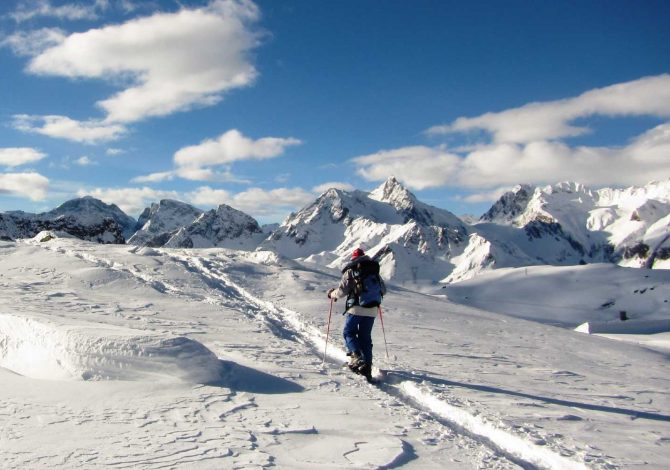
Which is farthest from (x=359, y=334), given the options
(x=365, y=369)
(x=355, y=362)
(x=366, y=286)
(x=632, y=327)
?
(x=632, y=327)

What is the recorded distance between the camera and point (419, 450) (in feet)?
19.0

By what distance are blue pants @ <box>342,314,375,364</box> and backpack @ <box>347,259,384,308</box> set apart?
277 millimetres

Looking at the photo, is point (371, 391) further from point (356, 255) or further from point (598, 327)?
point (598, 327)

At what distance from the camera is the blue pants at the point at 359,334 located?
9.82m

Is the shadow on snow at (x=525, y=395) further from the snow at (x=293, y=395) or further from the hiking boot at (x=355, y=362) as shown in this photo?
the hiking boot at (x=355, y=362)

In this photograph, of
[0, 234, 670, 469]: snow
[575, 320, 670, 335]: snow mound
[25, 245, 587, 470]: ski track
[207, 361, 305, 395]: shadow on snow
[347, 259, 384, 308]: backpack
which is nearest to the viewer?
[25, 245, 587, 470]: ski track

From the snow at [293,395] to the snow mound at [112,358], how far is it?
20 millimetres

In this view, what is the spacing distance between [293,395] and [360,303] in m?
2.90

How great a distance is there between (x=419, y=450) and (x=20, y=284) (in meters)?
16.7

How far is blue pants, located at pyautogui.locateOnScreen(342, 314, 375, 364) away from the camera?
9823 mm

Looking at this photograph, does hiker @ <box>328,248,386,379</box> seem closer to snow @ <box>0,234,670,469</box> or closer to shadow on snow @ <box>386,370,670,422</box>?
snow @ <box>0,234,670,469</box>

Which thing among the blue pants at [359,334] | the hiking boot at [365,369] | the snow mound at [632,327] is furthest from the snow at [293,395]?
the snow mound at [632,327]

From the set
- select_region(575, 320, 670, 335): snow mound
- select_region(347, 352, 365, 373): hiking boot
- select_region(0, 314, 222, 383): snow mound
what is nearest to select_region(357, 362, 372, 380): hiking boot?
select_region(347, 352, 365, 373): hiking boot

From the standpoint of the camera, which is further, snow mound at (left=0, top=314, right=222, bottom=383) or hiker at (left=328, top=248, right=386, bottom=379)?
hiker at (left=328, top=248, right=386, bottom=379)
